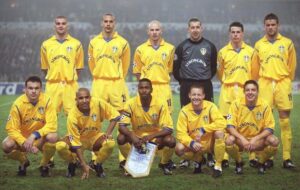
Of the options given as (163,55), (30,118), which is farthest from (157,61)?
(30,118)

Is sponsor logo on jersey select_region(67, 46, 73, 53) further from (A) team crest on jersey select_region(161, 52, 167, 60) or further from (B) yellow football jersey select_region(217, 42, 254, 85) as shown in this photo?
(B) yellow football jersey select_region(217, 42, 254, 85)

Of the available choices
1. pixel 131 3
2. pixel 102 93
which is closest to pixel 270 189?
pixel 102 93


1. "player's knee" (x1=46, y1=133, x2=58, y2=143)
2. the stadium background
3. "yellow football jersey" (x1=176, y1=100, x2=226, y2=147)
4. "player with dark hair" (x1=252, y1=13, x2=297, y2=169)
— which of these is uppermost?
the stadium background

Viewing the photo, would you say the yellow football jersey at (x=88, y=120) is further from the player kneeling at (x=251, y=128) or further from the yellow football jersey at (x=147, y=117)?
the player kneeling at (x=251, y=128)

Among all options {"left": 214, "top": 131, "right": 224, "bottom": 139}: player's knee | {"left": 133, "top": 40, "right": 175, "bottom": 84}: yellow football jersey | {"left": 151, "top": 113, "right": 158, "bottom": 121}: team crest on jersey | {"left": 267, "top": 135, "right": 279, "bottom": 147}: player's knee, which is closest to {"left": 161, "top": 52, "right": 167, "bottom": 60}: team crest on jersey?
{"left": 133, "top": 40, "right": 175, "bottom": 84}: yellow football jersey

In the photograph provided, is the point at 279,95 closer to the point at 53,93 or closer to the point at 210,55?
the point at 210,55

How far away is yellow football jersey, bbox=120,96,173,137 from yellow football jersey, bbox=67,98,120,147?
0.19 metres

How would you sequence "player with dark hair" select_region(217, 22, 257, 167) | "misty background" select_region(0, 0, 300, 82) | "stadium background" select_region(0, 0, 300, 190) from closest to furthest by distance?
"player with dark hair" select_region(217, 22, 257, 167) → "stadium background" select_region(0, 0, 300, 190) → "misty background" select_region(0, 0, 300, 82)

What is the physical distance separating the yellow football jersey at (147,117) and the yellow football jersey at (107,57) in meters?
1.00

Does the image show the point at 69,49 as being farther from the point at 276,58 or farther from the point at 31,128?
the point at 276,58

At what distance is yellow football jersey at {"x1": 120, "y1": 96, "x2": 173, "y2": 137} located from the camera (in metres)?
5.30

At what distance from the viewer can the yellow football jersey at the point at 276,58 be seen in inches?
225

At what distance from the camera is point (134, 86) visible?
19109mm

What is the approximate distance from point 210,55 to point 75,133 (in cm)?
202
